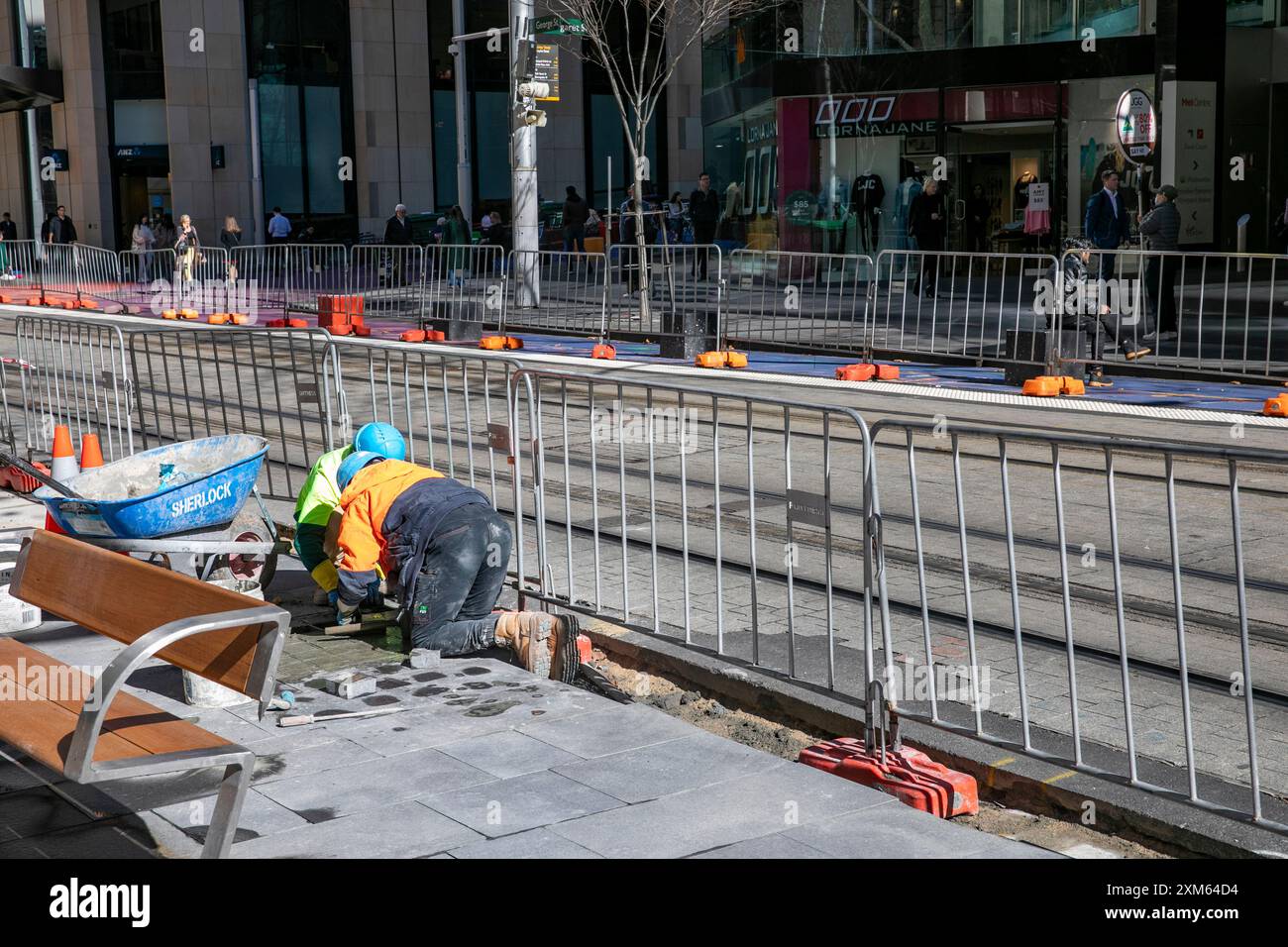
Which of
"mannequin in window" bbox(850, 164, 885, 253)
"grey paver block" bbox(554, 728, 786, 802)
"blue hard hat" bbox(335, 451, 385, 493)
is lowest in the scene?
"grey paver block" bbox(554, 728, 786, 802)

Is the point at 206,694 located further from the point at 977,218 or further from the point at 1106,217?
the point at 977,218

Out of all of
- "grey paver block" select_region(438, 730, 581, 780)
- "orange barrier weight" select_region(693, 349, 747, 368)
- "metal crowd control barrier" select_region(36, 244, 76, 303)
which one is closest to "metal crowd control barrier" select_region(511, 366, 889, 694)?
"grey paver block" select_region(438, 730, 581, 780)

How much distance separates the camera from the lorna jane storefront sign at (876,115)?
26734mm

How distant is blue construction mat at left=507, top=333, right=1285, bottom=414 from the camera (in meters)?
13.5

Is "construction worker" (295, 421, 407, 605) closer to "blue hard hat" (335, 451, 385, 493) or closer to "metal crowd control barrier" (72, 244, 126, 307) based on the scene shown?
"blue hard hat" (335, 451, 385, 493)

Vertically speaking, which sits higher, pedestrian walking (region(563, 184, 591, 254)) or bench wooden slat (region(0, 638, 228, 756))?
pedestrian walking (region(563, 184, 591, 254))

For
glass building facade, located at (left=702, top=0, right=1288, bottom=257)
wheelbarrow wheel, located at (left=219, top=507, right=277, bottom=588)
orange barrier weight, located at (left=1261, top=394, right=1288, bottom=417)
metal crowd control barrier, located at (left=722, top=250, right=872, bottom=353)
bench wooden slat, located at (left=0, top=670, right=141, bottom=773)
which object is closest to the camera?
bench wooden slat, located at (left=0, top=670, right=141, bottom=773)

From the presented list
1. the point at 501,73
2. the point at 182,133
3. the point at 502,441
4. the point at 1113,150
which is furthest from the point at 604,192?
the point at 502,441

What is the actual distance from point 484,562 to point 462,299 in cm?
1621

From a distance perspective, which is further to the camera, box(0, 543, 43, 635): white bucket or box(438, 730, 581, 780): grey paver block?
box(0, 543, 43, 635): white bucket

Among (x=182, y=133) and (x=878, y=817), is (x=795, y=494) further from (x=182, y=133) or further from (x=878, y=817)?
(x=182, y=133)

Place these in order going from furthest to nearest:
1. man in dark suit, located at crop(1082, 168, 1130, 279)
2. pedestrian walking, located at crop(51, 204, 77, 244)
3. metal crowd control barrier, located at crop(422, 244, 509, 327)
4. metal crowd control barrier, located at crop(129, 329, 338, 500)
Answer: pedestrian walking, located at crop(51, 204, 77, 244)
metal crowd control barrier, located at crop(422, 244, 509, 327)
man in dark suit, located at crop(1082, 168, 1130, 279)
metal crowd control barrier, located at crop(129, 329, 338, 500)

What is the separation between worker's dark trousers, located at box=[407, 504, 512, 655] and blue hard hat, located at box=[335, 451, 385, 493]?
2.20 ft

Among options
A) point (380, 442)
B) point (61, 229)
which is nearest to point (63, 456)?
point (380, 442)
